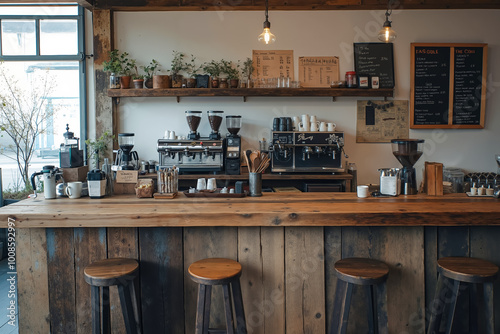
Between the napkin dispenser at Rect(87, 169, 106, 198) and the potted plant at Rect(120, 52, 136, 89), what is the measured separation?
91.7 inches

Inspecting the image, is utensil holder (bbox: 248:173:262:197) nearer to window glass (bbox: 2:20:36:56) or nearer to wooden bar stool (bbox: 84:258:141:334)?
wooden bar stool (bbox: 84:258:141:334)

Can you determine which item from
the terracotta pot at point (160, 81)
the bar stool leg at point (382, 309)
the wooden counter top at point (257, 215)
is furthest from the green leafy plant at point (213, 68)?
the bar stool leg at point (382, 309)

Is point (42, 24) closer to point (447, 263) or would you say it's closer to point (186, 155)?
point (186, 155)

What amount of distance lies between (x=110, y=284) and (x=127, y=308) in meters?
0.19

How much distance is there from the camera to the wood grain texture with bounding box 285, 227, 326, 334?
7.54ft

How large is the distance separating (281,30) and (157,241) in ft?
11.2

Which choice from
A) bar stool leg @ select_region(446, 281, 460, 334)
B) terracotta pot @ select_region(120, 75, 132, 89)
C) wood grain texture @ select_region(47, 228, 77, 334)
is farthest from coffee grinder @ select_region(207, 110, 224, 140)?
bar stool leg @ select_region(446, 281, 460, 334)

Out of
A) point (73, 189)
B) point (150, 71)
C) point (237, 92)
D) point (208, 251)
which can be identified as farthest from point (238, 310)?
point (150, 71)

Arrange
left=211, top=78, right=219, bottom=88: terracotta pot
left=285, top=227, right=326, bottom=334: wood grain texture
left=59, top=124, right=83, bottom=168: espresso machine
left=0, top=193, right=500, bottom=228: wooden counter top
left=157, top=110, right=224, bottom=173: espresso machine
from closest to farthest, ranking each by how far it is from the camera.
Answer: left=0, top=193, right=500, bottom=228: wooden counter top < left=285, top=227, right=326, bottom=334: wood grain texture < left=59, top=124, right=83, bottom=168: espresso machine < left=157, top=110, right=224, bottom=173: espresso machine < left=211, top=78, right=219, bottom=88: terracotta pot

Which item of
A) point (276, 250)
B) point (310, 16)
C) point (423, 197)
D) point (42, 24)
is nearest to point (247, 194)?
point (276, 250)

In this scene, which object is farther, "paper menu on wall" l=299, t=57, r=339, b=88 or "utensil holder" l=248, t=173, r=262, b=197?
"paper menu on wall" l=299, t=57, r=339, b=88

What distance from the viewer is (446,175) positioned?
478 cm

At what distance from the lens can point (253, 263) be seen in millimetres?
2312

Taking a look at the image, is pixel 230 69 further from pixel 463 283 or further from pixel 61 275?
pixel 463 283
